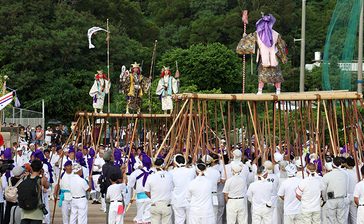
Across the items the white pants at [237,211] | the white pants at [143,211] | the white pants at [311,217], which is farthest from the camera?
the white pants at [143,211]

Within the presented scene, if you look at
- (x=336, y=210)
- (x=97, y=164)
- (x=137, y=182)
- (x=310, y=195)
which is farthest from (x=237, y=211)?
(x=97, y=164)

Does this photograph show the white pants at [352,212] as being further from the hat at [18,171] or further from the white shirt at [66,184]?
the hat at [18,171]

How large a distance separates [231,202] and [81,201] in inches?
122

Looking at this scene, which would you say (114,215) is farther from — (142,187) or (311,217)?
(311,217)

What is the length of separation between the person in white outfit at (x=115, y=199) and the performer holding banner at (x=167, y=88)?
12.1 m

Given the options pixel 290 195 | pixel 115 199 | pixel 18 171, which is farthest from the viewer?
pixel 115 199

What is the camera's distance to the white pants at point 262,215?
63.2ft

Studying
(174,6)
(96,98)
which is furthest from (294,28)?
(96,98)

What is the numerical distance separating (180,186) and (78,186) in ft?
7.34

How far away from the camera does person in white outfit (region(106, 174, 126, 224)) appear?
64.3ft

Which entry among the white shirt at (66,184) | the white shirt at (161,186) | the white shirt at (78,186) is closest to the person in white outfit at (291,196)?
the white shirt at (161,186)

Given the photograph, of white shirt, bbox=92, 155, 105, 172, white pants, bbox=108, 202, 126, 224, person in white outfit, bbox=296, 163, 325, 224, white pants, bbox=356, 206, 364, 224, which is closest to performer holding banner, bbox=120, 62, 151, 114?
white shirt, bbox=92, 155, 105, 172

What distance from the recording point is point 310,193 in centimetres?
1844

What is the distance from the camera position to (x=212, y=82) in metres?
59.6
